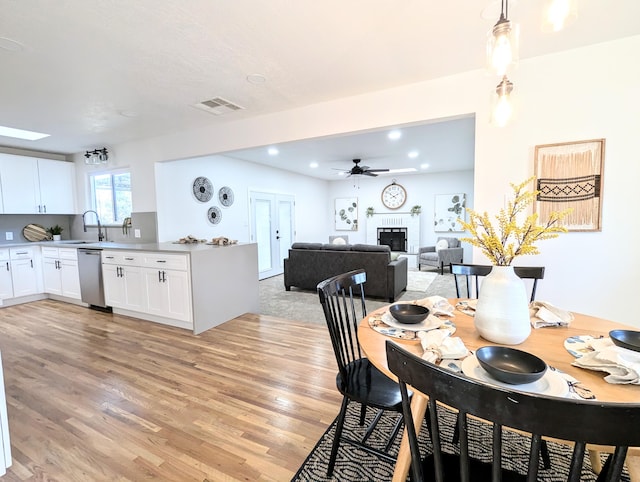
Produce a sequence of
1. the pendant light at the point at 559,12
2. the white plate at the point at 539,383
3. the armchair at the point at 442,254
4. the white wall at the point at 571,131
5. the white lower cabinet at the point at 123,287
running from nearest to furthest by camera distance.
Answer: the white plate at the point at 539,383 → the pendant light at the point at 559,12 → the white wall at the point at 571,131 → the white lower cabinet at the point at 123,287 → the armchair at the point at 442,254

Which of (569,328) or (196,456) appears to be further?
(196,456)

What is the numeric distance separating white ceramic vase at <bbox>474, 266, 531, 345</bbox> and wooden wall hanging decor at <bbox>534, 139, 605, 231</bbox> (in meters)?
1.56

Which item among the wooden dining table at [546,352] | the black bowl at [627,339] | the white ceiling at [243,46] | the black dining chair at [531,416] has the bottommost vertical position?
the wooden dining table at [546,352]

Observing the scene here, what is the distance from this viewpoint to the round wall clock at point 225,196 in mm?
5641

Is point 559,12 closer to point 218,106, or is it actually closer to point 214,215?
point 218,106

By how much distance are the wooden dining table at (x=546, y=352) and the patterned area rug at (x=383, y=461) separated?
8.1 inches

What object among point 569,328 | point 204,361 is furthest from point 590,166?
point 204,361

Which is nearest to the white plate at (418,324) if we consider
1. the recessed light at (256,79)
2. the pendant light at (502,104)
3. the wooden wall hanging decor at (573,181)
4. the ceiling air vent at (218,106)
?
the pendant light at (502,104)

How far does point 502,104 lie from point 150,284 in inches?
150

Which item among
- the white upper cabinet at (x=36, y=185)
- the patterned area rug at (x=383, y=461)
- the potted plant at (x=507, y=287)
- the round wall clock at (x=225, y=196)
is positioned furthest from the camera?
the round wall clock at (x=225, y=196)

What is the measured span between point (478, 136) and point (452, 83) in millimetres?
515

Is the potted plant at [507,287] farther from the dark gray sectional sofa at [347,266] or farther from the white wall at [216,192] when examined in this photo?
the white wall at [216,192]

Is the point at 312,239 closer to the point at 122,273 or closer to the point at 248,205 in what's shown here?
the point at 248,205

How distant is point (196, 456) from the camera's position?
5.24 ft
